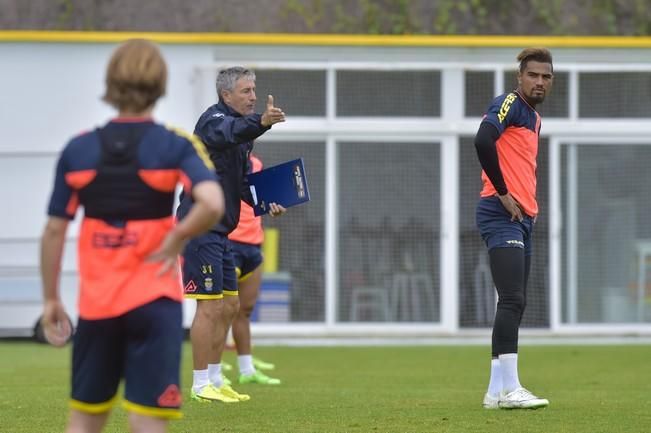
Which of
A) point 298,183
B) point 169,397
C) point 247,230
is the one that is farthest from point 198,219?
point 247,230

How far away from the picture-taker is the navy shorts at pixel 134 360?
15.8ft

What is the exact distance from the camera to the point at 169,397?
483 centimetres

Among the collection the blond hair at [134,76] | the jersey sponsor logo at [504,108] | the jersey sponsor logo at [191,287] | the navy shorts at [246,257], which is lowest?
the jersey sponsor logo at [191,287]

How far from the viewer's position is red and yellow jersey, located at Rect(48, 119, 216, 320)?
4762mm

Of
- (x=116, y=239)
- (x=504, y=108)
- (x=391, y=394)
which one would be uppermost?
(x=504, y=108)

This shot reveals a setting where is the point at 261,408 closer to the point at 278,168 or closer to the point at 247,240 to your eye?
the point at 278,168

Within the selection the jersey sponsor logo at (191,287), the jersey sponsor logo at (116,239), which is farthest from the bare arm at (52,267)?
the jersey sponsor logo at (191,287)

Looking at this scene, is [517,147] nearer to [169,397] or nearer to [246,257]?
[246,257]

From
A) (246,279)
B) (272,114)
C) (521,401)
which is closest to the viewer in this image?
(272,114)

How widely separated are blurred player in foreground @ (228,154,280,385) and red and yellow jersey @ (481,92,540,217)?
275 cm

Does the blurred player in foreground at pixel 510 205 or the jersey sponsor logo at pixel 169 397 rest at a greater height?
the blurred player in foreground at pixel 510 205

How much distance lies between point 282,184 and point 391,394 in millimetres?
1647

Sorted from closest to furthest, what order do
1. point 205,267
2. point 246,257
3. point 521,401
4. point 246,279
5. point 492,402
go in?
point 521,401
point 492,402
point 205,267
point 246,257
point 246,279

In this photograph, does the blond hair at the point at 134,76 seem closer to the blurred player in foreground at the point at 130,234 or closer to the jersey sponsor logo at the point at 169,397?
the blurred player in foreground at the point at 130,234
